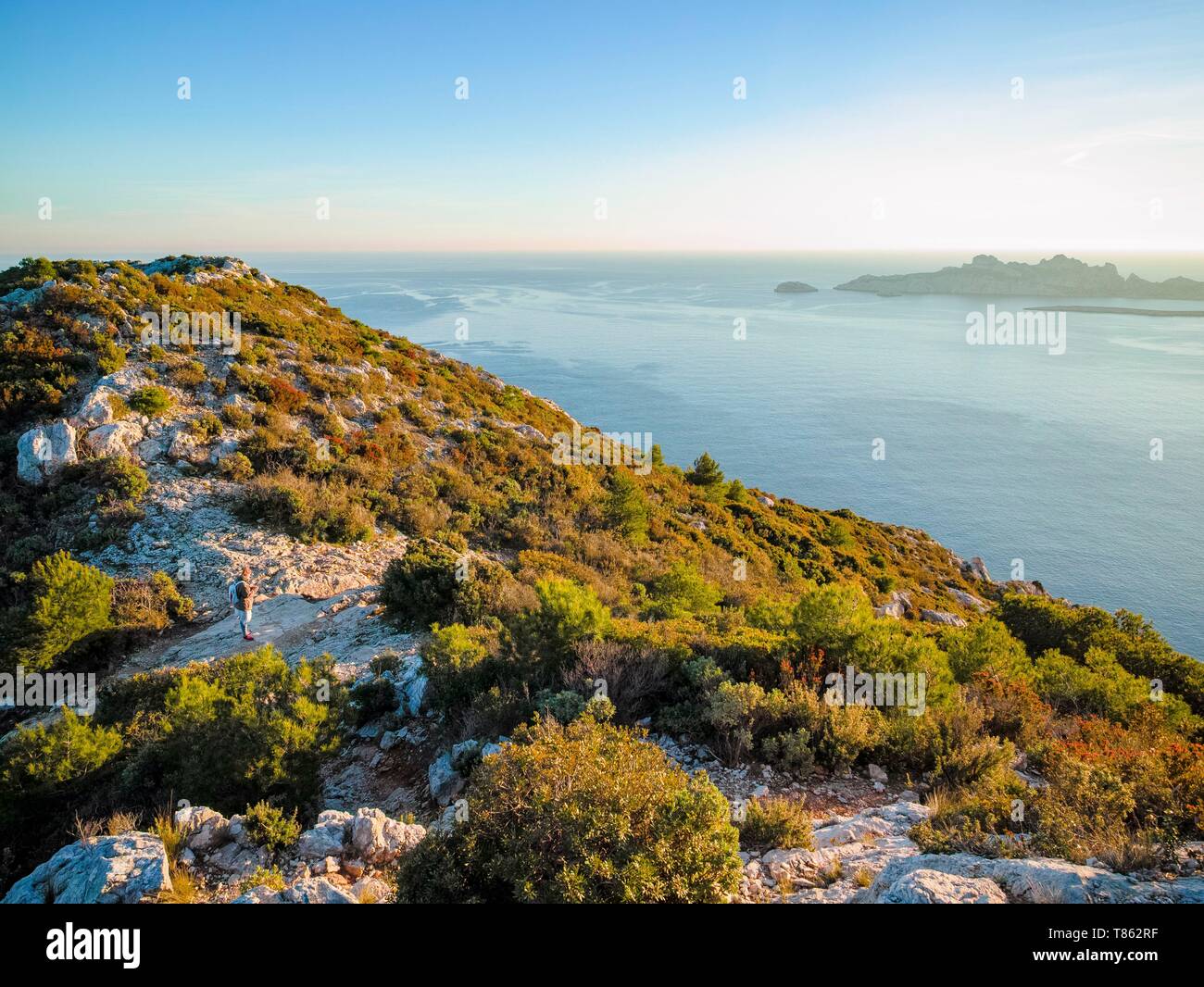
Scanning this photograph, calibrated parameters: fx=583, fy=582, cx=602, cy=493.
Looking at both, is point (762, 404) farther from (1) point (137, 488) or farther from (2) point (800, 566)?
A: (1) point (137, 488)

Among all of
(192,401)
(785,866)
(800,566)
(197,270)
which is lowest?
(800,566)

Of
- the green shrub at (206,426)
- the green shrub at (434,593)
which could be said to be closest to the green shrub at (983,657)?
→ the green shrub at (434,593)

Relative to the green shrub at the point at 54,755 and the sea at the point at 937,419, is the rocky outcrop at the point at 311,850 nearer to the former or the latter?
the green shrub at the point at 54,755

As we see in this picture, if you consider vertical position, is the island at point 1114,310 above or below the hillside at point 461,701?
above

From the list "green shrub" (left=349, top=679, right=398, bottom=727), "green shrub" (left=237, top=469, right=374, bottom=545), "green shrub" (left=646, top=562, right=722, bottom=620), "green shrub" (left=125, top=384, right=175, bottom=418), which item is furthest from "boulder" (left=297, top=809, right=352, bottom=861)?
"green shrub" (left=125, top=384, right=175, bottom=418)

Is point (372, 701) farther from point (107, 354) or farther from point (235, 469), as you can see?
point (107, 354)

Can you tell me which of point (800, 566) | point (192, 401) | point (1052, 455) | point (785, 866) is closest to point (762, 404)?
point (1052, 455)

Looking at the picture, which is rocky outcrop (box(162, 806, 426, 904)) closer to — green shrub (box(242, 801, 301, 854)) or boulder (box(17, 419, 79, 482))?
green shrub (box(242, 801, 301, 854))
